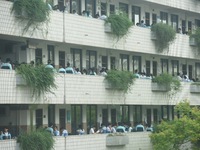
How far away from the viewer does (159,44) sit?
40000 mm

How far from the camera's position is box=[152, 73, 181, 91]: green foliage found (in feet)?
129

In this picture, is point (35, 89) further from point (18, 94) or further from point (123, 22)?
point (123, 22)

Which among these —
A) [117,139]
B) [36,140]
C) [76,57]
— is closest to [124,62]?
[76,57]

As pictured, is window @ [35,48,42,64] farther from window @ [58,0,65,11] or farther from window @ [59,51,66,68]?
window @ [58,0,65,11]

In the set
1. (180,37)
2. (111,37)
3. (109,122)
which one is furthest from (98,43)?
(180,37)

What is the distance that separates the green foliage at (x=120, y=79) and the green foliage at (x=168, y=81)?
3777mm

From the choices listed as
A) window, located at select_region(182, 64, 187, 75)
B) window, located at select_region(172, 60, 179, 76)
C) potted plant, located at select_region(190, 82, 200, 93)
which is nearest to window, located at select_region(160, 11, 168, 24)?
window, located at select_region(172, 60, 179, 76)

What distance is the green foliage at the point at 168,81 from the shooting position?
3922cm

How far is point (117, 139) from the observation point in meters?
34.5

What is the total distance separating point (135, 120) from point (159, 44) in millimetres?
5137

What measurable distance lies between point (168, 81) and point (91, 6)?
711 cm

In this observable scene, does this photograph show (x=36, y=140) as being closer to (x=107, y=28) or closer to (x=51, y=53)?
(x=51, y=53)

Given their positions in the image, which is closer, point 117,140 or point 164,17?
point 117,140

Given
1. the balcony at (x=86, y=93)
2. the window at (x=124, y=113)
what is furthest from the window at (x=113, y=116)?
the balcony at (x=86, y=93)
